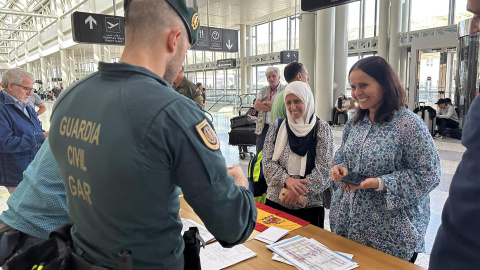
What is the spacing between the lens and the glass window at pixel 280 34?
17.1m

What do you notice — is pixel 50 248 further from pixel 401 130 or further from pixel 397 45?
pixel 397 45

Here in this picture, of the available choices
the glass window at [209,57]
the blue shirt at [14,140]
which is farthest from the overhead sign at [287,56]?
the blue shirt at [14,140]

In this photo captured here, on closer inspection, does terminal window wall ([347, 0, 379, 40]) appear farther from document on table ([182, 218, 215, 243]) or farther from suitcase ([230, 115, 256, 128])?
document on table ([182, 218, 215, 243])

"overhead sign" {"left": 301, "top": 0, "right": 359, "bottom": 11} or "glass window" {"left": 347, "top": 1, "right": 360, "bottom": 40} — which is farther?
"glass window" {"left": 347, "top": 1, "right": 360, "bottom": 40}

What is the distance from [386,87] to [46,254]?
1.55 meters

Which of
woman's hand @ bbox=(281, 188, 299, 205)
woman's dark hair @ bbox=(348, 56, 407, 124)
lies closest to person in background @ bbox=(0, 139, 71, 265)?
woman's hand @ bbox=(281, 188, 299, 205)

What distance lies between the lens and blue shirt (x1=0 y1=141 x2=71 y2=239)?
4.02 feet

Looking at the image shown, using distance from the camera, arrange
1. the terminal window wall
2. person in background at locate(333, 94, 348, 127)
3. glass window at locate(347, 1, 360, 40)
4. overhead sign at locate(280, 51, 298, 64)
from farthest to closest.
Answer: glass window at locate(347, 1, 360, 40)
the terminal window wall
overhead sign at locate(280, 51, 298, 64)
person in background at locate(333, 94, 348, 127)

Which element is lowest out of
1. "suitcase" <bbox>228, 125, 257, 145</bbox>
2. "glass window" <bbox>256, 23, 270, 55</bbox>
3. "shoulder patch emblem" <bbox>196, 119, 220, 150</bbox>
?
"suitcase" <bbox>228, 125, 257, 145</bbox>

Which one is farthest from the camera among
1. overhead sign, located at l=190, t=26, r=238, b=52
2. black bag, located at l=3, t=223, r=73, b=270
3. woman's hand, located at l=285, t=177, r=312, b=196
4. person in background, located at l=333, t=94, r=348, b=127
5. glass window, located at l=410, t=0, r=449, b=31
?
glass window, located at l=410, t=0, r=449, b=31

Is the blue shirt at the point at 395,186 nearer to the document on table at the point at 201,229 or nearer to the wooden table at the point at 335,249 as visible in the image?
the wooden table at the point at 335,249

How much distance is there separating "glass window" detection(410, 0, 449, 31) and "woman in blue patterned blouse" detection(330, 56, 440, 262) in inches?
451

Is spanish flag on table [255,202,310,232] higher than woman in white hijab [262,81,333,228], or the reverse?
woman in white hijab [262,81,333,228]

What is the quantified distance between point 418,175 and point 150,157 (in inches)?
51.4
